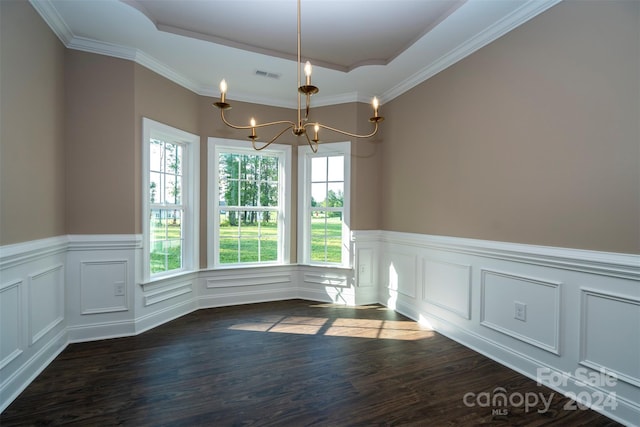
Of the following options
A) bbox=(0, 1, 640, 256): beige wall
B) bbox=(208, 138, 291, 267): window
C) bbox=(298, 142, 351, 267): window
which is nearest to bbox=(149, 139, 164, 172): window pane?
bbox=(0, 1, 640, 256): beige wall

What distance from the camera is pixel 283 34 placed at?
2.93 meters

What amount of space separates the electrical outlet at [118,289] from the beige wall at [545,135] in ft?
10.5

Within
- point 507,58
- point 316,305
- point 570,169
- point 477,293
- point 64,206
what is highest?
point 507,58

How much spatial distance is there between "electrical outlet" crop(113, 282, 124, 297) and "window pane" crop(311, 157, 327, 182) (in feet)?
8.42

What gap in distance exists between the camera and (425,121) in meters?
3.47

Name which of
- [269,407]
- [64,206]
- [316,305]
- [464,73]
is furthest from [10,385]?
[464,73]

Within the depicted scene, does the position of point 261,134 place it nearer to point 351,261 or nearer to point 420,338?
point 351,261

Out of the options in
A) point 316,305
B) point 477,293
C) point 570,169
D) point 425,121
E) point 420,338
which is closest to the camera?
point 570,169

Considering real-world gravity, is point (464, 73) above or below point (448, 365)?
above

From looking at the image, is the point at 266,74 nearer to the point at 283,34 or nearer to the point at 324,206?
the point at 283,34

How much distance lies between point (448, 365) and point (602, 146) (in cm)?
190

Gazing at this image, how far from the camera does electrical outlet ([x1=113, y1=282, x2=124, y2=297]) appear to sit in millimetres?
3047

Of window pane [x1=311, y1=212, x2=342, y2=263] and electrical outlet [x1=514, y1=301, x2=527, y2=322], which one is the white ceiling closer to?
window pane [x1=311, y1=212, x2=342, y2=263]

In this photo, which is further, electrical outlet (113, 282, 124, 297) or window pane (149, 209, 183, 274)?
window pane (149, 209, 183, 274)
